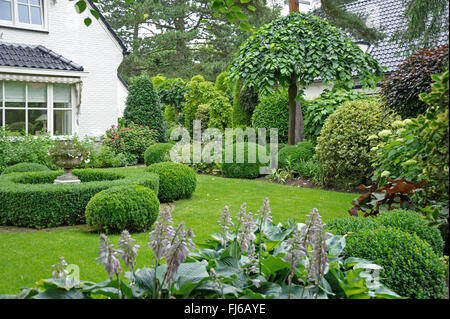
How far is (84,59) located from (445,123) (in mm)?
13958

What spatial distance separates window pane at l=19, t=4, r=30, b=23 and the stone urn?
7.85 meters

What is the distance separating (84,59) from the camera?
554 inches

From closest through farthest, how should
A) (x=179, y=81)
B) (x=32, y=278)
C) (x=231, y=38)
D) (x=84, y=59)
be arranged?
(x=32, y=278) → (x=84, y=59) → (x=179, y=81) → (x=231, y=38)

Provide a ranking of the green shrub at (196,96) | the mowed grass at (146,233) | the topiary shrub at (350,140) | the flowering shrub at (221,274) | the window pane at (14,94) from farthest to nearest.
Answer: the green shrub at (196,96) < the window pane at (14,94) < the topiary shrub at (350,140) < the mowed grass at (146,233) < the flowering shrub at (221,274)

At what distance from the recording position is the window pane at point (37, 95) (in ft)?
40.6

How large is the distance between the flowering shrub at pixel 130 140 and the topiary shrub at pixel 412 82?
31.7ft

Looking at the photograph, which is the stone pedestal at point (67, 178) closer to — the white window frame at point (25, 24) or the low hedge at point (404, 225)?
the low hedge at point (404, 225)

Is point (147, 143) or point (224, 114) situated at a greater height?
point (224, 114)

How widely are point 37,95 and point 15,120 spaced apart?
1.02 metres

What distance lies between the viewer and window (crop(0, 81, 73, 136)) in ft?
39.4

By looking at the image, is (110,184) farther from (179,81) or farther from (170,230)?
(179,81)

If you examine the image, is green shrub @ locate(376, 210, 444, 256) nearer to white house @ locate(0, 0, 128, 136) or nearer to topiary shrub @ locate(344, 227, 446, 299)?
topiary shrub @ locate(344, 227, 446, 299)

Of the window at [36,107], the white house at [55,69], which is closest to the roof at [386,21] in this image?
the white house at [55,69]
